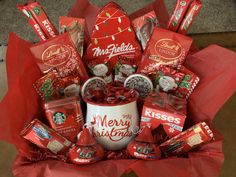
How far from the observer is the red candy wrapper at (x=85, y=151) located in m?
0.87

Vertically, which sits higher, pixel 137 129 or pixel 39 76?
pixel 39 76

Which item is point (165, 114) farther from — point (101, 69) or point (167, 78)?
point (101, 69)

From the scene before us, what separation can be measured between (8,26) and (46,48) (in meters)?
1.23

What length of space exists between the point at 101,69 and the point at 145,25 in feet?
0.59

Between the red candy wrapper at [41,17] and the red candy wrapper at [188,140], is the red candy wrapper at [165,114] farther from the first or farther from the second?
the red candy wrapper at [41,17]

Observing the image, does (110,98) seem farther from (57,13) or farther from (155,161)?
(57,13)

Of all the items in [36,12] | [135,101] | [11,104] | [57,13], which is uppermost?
[36,12]

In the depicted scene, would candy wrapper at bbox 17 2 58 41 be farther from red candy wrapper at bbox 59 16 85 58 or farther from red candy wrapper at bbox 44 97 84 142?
red candy wrapper at bbox 44 97 84 142

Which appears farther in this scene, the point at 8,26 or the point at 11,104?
the point at 8,26

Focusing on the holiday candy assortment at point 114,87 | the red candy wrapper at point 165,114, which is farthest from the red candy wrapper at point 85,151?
the red candy wrapper at point 165,114

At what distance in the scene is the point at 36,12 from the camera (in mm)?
1011

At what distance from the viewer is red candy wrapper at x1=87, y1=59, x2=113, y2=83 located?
3.51ft

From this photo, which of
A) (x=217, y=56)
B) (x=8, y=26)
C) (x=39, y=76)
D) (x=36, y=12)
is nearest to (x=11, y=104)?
(x=39, y=76)

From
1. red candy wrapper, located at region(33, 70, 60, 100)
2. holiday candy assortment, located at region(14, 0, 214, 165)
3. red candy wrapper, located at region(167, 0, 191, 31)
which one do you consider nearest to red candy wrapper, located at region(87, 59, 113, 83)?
holiday candy assortment, located at region(14, 0, 214, 165)
